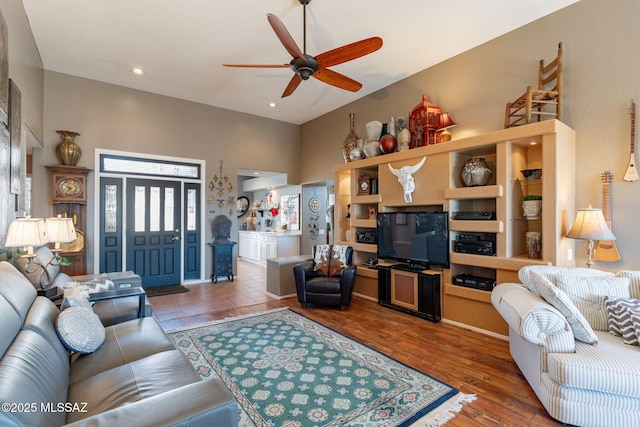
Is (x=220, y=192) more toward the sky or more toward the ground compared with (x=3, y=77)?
more toward the ground

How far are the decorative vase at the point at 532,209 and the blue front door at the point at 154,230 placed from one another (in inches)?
227

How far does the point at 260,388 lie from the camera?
2.40 m

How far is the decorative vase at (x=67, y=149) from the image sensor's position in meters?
4.76

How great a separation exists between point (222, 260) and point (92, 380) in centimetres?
475

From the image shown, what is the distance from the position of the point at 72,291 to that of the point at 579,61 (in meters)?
5.32

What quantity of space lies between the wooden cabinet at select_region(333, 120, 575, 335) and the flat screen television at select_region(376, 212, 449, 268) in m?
0.12

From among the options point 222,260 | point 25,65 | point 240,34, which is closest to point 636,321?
point 240,34

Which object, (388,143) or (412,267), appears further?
(388,143)

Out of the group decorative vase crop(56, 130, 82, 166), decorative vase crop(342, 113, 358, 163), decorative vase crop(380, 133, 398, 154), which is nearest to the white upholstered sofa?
decorative vase crop(380, 133, 398, 154)

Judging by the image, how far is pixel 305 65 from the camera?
3.02 meters

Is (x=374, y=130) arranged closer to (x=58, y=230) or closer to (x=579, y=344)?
(x=579, y=344)

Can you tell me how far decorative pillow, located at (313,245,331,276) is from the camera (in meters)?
4.65

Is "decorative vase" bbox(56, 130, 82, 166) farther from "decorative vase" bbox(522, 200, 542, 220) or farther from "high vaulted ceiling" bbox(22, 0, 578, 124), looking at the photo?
"decorative vase" bbox(522, 200, 542, 220)

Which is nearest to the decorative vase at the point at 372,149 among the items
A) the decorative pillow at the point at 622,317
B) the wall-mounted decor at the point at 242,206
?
the decorative pillow at the point at 622,317
